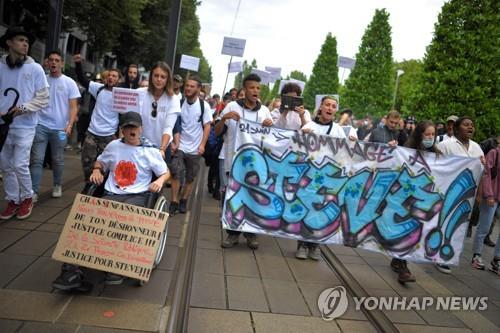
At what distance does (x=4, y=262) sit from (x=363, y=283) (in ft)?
11.6

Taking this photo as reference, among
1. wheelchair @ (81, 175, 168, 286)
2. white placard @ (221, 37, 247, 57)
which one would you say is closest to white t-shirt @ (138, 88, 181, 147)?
wheelchair @ (81, 175, 168, 286)

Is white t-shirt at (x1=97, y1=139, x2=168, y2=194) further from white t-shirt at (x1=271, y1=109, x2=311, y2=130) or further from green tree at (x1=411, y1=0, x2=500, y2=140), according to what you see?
green tree at (x1=411, y1=0, x2=500, y2=140)

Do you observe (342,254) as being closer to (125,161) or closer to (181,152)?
(181,152)

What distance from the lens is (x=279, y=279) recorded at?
4.71 meters

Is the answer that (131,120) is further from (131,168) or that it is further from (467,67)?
(467,67)

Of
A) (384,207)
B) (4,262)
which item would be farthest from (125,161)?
(384,207)

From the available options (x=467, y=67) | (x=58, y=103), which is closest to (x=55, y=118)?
(x=58, y=103)

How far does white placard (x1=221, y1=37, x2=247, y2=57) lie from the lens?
14273mm

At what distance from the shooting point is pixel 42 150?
19.9 feet

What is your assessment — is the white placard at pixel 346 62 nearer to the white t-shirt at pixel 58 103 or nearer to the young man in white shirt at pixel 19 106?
the white t-shirt at pixel 58 103

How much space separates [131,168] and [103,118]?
2.72 metres

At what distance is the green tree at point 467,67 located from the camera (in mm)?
13734
